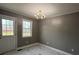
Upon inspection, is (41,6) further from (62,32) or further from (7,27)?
(62,32)

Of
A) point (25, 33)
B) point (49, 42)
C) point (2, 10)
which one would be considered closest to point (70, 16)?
point (49, 42)

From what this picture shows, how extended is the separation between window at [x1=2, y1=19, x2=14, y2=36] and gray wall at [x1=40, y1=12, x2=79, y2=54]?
1.61 m

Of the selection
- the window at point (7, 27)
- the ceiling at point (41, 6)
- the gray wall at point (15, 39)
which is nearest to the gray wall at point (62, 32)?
the ceiling at point (41, 6)

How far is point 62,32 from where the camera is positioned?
2.92 metres

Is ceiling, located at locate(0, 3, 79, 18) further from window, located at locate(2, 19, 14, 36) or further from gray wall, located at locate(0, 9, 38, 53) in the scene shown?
window, located at locate(2, 19, 14, 36)

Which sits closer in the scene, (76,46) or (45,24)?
(76,46)

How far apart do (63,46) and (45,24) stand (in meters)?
1.47

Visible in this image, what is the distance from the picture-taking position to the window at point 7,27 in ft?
7.71

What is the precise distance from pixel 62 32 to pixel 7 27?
2.41 m

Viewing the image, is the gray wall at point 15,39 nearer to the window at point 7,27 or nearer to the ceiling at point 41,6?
the window at point 7,27

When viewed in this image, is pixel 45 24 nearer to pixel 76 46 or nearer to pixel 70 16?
pixel 70 16

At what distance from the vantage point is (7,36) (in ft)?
7.94

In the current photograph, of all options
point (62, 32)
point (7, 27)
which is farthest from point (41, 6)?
point (62, 32)

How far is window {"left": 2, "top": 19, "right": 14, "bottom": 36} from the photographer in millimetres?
2350
